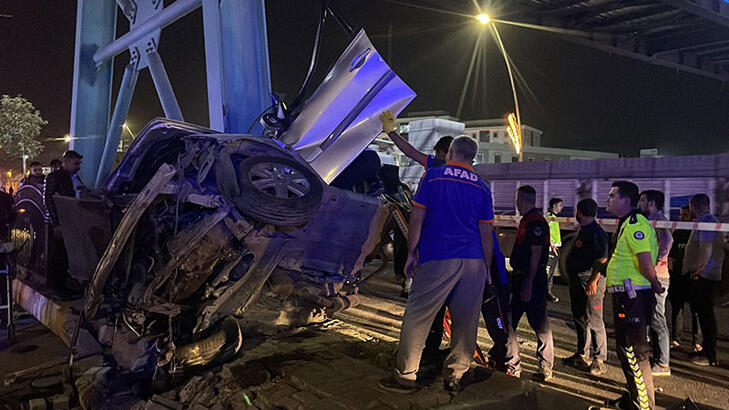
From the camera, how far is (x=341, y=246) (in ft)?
11.7

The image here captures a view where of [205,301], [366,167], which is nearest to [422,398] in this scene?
[205,301]

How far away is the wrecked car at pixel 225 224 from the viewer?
306cm

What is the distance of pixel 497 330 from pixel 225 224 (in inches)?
91.9

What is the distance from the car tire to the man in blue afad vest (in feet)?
2.15

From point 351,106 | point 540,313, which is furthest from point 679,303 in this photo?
point 351,106

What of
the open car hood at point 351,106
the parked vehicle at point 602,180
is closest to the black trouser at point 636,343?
the open car hood at point 351,106

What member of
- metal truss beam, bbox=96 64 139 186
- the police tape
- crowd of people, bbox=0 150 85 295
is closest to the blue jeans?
the police tape

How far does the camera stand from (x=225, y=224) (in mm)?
3008

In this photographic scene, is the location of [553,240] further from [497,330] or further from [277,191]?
[277,191]

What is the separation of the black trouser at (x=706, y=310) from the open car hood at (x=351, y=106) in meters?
3.81

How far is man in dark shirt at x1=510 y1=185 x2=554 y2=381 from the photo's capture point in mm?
4461

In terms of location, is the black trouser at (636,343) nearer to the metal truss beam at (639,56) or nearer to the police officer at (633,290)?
the police officer at (633,290)

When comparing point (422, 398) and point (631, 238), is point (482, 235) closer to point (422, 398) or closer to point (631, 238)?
point (422, 398)

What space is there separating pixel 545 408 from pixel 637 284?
1.12 metres
